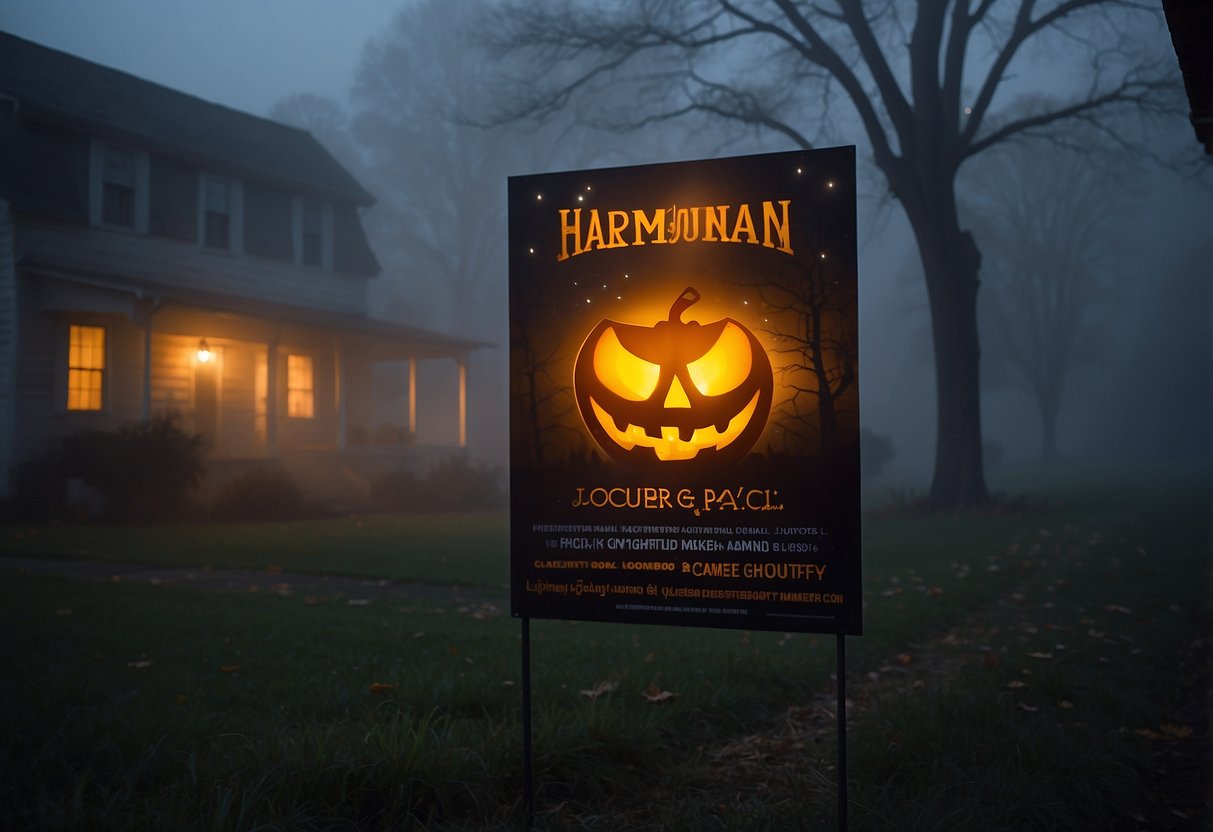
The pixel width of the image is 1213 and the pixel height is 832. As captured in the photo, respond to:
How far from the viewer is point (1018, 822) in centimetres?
348

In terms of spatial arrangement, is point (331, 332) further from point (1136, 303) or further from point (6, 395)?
point (1136, 303)

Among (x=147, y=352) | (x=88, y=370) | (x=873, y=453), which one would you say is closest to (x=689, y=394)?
(x=147, y=352)

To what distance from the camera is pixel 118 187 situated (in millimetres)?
19953

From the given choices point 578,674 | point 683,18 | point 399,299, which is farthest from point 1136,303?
point 578,674

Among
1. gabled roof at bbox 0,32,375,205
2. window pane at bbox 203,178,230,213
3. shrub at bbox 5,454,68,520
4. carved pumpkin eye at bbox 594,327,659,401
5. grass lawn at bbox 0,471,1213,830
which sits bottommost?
grass lawn at bbox 0,471,1213,830

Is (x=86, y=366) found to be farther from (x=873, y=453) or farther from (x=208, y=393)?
(x=873, y=453)

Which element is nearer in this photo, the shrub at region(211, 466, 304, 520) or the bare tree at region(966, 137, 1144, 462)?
the shrub at region(211, 466, 304, 520)

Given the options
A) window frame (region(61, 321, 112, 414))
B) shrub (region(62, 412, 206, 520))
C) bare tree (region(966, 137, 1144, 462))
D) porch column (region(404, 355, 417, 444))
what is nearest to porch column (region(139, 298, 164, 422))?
shrub (region(62, 412, 206, 520))

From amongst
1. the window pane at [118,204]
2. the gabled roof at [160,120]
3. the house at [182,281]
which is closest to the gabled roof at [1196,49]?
the house at [182,281]

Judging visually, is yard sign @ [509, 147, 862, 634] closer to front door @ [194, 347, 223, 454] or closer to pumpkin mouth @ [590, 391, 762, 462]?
pumpkin mouth @ [590, 391, 762, 462]

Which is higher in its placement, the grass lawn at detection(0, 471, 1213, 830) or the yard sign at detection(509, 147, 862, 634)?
the yard sign at detection(509, 147, 862, 634)

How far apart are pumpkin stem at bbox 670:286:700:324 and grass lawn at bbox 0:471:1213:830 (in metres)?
1.69

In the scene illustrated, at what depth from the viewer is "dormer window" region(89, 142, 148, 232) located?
19.3 meters

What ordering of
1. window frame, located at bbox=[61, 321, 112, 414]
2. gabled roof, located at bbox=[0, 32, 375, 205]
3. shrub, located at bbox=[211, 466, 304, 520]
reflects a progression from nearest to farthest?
shrub, located at bbox=[211, 466, 304, 520], window frame, located at bbox=[61, 321, 112, 414], gabled roof, located at bbox=[0, 32, 375, 205]
